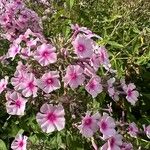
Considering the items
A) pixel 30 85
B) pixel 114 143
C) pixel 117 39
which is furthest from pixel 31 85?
pixel 117 39

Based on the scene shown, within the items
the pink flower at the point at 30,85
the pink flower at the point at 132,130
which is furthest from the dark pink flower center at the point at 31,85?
the pink flower at the point at 132,130

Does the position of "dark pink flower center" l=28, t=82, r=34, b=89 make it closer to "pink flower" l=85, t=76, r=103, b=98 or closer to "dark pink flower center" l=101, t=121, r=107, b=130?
"pink flower" l=85, t=76, r=103, b=98

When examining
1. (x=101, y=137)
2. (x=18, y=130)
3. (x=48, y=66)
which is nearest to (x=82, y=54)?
(x=48, y=66)

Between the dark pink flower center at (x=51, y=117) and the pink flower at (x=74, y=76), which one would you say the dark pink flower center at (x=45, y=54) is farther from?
the dark pink flower center at (x=51, y=117)

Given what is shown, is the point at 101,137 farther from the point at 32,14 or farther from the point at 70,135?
the point at 32,14

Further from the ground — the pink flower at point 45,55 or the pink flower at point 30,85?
the pink flower at point 45,55

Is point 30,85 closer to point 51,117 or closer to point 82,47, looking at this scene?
point 51,117

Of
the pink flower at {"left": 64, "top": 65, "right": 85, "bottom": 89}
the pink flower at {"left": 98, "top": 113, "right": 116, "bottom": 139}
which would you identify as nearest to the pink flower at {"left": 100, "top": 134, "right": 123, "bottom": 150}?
the pink flower at {"left": 98, "top": 113, "right": 116, "bottom": 139}
